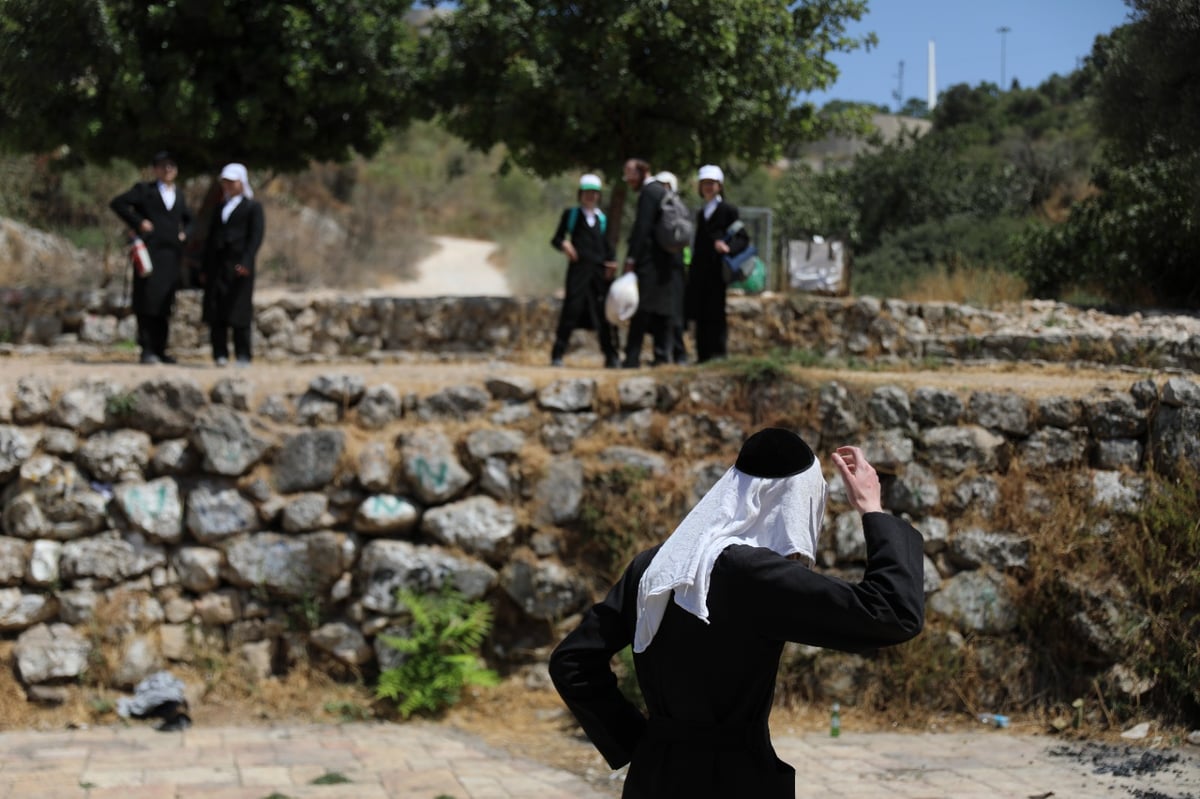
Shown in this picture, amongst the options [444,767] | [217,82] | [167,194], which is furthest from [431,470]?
[217,82]

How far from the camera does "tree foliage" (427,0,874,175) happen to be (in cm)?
1298

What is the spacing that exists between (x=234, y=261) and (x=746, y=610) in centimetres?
765

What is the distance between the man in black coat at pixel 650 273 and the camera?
9.31 metres

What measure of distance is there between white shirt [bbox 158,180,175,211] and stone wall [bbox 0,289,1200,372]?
194 cm

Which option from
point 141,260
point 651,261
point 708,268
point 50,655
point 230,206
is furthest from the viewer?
point 230,206

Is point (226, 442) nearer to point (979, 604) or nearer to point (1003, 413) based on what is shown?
point (979, 604)

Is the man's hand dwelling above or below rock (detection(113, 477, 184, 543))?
above

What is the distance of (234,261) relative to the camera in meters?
9.61

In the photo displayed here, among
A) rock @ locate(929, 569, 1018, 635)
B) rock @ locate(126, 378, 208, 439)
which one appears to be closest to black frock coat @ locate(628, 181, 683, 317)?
rock @ locate(929, 569, 1018, 635)

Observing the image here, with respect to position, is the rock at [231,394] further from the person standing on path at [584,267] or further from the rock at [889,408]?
the rock at [889,408]

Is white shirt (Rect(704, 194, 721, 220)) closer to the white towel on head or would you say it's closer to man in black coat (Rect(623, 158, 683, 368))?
man in black coat (Rect(623, 158, 683, 368))

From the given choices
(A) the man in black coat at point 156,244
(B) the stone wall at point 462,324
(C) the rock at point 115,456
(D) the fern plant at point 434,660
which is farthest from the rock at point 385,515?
(B) the stone wall at point 462,324

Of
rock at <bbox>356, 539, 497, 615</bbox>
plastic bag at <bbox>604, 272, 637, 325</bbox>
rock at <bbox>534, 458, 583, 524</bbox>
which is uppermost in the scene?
plastic bag at <bbox>604, 272, 637, 325</bbox>

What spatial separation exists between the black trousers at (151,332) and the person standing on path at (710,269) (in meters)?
4.09
